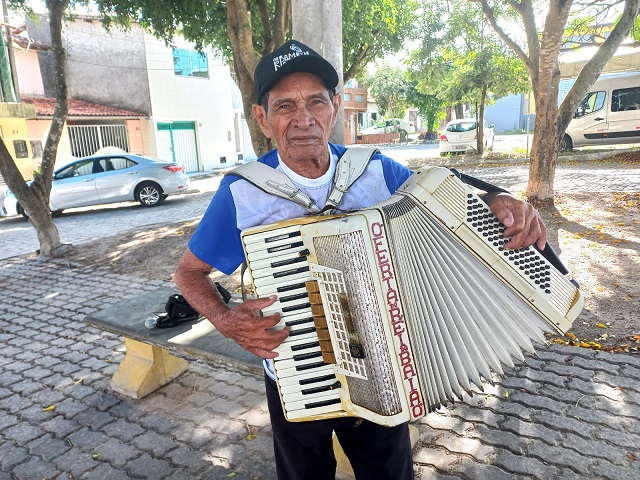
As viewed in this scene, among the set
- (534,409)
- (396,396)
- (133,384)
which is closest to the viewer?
(396,396)

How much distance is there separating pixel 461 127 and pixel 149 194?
38.0 ft

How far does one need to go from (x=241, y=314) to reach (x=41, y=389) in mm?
2746

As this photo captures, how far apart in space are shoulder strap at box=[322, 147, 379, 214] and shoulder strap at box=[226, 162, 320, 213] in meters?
0.08

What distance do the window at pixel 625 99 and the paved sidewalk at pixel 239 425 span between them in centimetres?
1330

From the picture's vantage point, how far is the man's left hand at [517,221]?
152 cm

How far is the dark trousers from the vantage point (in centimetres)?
165

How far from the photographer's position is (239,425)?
2854 millimetres

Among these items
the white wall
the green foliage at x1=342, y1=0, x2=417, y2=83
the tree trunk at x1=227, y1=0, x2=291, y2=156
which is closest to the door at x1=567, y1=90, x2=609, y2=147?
the green foliage at x1=342, y1=0, x2=417, y2=83

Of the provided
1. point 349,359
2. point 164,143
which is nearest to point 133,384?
point 349,359

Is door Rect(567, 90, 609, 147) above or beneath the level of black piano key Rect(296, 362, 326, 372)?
above

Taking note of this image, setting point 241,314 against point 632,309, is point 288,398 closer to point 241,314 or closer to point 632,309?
point 241,314

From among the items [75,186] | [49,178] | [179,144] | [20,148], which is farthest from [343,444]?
[179,144]

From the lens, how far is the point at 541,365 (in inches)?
128

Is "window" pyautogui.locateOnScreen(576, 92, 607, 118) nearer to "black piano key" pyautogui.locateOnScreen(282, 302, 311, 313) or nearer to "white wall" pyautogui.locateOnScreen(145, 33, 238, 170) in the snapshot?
"white wall" pyautogui.locateOnScreen(145, 33, 238, 170)
